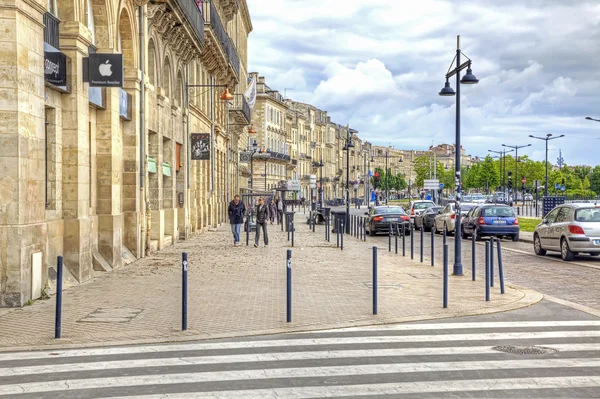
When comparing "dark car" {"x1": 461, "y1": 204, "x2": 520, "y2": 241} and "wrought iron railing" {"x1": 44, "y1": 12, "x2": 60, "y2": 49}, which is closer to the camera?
"wrought iron railing" {"x1": 44, "y1": 12, "x2": 60, "y2": 49}

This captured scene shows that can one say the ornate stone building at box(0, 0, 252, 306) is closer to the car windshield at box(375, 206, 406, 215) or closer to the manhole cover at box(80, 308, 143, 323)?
the manhole cover at box(80, 308, 143, 323)

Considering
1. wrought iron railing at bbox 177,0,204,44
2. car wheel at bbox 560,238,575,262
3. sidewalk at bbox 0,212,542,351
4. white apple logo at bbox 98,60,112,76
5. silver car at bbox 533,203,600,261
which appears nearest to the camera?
sidewalk at bbox 0,212,542,351

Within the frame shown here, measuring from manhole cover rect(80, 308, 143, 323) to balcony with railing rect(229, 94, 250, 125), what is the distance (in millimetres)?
40905

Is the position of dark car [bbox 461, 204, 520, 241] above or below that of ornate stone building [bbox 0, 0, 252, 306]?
below

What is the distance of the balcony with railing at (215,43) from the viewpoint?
36.2 m

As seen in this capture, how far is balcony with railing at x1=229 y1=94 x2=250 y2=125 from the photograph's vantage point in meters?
52.7

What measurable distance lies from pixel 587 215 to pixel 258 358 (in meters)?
15.0

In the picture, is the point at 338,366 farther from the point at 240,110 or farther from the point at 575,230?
the point at 240,110

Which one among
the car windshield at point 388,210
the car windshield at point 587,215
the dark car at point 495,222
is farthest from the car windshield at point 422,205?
the car windshield at point 587,215

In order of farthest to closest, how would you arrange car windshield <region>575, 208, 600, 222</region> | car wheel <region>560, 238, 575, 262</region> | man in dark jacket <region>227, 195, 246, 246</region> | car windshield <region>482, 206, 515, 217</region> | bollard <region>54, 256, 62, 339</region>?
1. car windshield <region>482, 206, 515, 217</region>
2. man in dark jacket <region>227, 195, 246, 246</region>
3. car wheel <region>560, 238, 575, 262</region>
4. car windshield <region>575, 208, 600, 222</region>
5. bollard <region>54, 256, 62, 339</region>

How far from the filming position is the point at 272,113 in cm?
10700

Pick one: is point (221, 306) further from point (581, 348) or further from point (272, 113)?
point (272, 113)

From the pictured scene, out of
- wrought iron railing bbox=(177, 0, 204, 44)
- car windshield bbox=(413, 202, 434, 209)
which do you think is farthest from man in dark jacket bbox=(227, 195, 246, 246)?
car windshield bbox=(413, 202, 434, 209)

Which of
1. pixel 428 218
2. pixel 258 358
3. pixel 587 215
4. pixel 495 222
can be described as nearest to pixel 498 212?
pixel 495 222
